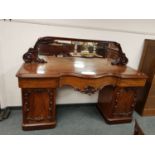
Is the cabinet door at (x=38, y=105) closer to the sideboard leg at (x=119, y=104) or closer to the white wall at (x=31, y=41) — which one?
the white wall at (x=31, y=41)

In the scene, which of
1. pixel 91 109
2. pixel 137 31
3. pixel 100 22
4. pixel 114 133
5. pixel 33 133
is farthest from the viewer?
pixel 91 109

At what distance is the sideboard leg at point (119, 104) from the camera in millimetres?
1977

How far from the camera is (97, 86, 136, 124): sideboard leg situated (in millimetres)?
1977

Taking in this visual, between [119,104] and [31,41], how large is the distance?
57.6 inches

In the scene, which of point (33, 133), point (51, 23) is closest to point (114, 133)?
point (33, 133)

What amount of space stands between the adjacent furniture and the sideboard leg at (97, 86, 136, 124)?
35cm

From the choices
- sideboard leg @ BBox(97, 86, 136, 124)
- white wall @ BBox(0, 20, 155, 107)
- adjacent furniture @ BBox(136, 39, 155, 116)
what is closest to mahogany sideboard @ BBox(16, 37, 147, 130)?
sideboard leg @ BBox(97, 86, 136, 124)

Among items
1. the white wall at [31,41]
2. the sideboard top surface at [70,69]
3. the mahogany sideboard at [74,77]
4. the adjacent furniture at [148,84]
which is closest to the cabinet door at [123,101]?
the mahogany sideboard at [74,77]

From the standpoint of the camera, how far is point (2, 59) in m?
1.97

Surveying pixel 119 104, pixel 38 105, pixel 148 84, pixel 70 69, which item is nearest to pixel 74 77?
pixel 70 69

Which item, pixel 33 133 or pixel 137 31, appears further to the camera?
pixel 137 31
